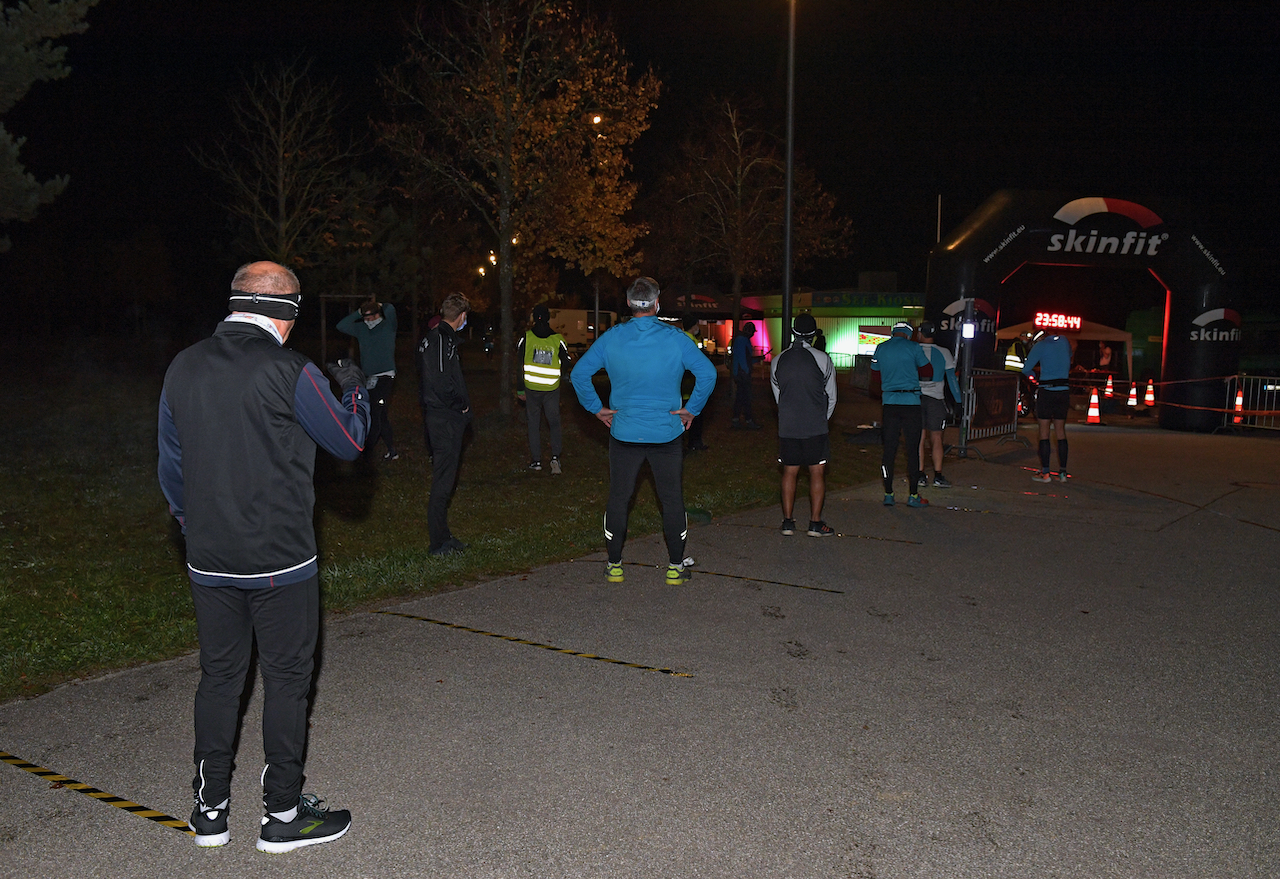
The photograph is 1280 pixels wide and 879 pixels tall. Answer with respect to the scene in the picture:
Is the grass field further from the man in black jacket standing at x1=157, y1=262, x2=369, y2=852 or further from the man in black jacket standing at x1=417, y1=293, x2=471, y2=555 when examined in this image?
the man in black jacket standing at x1=157, y1=262, x2=369, y2=852

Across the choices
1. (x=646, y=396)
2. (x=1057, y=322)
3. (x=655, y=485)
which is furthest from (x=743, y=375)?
(x=1057, y=322)

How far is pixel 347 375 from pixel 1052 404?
9.86 metres

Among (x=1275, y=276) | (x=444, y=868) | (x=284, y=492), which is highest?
(x=1275, y=276)

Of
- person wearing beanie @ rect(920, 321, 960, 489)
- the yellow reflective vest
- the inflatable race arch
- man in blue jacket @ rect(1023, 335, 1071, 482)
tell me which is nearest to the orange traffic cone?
the inflatable race arch

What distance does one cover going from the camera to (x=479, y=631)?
5.85m

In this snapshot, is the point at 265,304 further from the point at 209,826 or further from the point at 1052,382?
the point at 1052,382

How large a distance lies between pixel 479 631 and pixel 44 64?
1301cm

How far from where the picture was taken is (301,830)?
3.46 m

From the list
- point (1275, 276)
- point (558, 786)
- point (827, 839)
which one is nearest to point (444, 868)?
point (558, 786)

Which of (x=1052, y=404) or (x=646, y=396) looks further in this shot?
(x=1052, y=404)

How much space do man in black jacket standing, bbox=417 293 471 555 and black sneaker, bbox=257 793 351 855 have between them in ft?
13.4

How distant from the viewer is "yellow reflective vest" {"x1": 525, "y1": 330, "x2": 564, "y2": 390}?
11078mm

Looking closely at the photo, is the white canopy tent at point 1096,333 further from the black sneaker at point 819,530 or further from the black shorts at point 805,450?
the black shorts at point 805,450

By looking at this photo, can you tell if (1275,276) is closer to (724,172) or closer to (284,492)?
(724,172)
